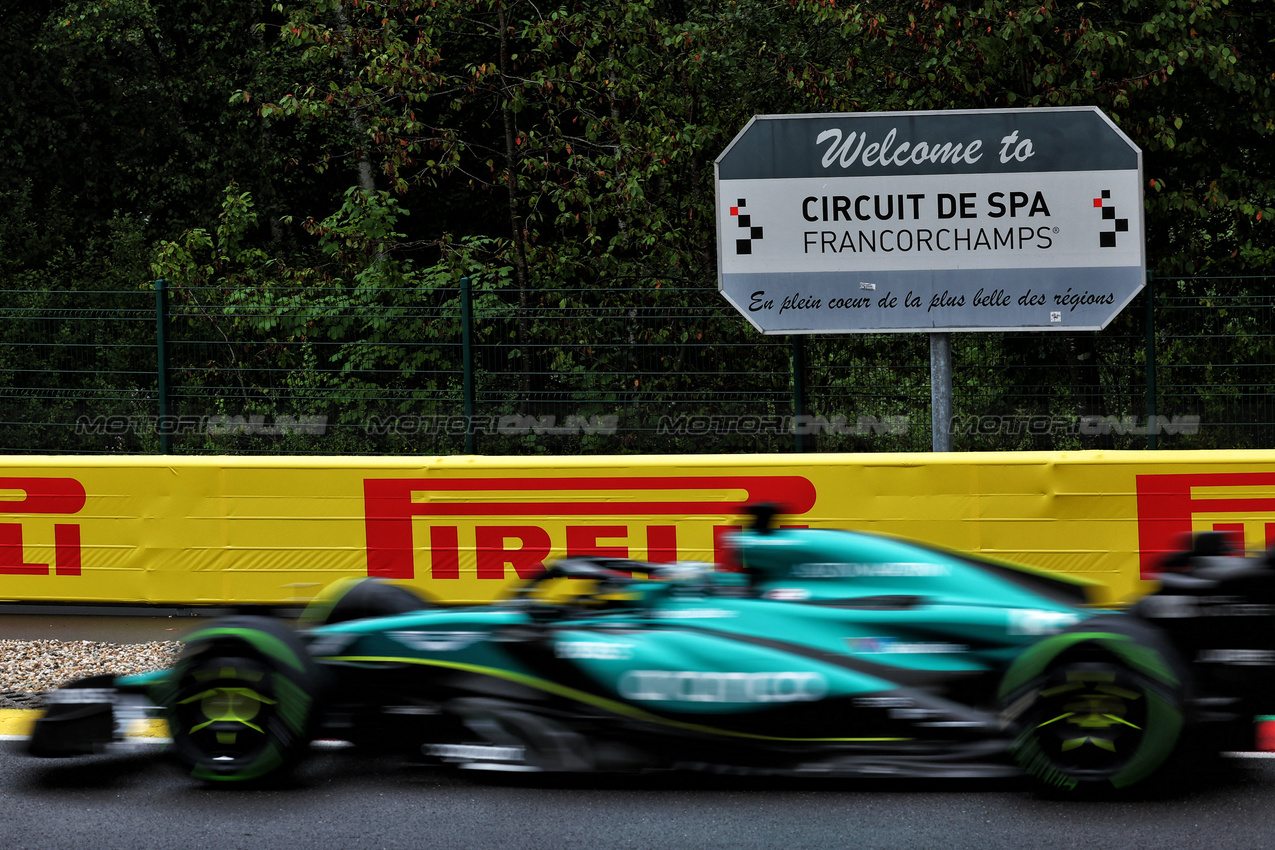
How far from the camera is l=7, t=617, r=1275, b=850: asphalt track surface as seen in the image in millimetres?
4398

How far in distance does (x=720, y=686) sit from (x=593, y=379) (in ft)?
21.2

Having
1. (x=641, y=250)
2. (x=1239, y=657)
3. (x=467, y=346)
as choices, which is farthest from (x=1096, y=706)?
(x=641, y=250)

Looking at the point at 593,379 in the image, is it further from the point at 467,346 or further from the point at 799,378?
the point at 799,378

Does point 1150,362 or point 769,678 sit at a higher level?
point 1150,362

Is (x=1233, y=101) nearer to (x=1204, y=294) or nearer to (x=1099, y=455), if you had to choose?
(x=1204, y=294)

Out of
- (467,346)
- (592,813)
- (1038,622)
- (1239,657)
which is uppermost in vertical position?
(467,346)

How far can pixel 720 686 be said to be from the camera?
15.1 ft

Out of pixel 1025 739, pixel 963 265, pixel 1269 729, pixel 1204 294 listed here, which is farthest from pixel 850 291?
pixel 1025 739

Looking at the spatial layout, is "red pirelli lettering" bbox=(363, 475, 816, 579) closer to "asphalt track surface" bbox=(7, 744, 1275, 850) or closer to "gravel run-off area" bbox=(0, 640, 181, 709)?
"gravel run-off area" bbox=(0, 640, 181, 709)

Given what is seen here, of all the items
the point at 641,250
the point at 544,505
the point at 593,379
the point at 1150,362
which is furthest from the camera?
the point at 641,250

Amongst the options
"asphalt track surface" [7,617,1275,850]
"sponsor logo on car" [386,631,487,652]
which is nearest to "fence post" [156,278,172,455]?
"asphalt track surface" [7,617,1275,850]

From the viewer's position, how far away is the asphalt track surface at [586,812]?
4.40 metres

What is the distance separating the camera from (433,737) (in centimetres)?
485

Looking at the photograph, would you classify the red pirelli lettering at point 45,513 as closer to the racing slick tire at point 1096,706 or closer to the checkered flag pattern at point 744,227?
the checkered flag pattern at point 744,227
